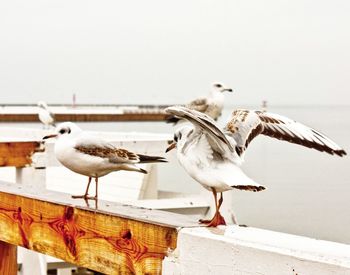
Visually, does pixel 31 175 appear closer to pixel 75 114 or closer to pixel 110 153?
pixel 110 153

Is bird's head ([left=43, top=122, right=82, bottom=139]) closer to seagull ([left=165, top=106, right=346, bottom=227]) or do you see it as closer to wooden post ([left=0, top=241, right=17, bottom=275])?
wooden post ([left=0, top=241, right=17, bottom=275])

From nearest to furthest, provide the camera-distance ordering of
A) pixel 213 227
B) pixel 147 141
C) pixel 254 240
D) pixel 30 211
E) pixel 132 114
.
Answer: pixel 254 240 < pixel 213 227 < pixel 30 211 < pixel 147 141 < pixel 132 114

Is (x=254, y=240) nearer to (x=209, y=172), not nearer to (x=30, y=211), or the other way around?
(x=209, y=172)

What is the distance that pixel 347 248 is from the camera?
1.83m

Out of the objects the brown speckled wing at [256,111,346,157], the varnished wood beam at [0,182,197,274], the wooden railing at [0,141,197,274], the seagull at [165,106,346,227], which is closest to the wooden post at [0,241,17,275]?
the wooden railing at [0,141,197,274]

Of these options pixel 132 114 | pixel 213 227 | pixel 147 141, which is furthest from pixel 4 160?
pixel 132 114

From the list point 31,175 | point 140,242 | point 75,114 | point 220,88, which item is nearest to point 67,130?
point 31,175

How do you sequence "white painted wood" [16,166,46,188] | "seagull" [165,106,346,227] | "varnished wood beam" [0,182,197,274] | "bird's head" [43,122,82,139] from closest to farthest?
"varnished wood beam" [0,182,197,274], "seagull" [165,106,346,227], "bird's head" [43,122,82,139], "white painted wood" [16,166,46,188]

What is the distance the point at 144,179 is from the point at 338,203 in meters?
17.3

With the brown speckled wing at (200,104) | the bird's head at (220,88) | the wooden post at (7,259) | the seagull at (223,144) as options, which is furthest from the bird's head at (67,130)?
the bird's head at (220,88)

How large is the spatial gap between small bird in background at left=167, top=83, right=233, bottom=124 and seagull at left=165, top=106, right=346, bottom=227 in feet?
29.3

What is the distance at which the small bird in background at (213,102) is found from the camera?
40.6 ft

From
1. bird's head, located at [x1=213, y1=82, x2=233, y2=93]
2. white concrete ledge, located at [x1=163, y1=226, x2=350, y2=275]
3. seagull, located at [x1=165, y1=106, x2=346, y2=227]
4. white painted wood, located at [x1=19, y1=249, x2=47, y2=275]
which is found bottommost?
white painted wood, located at [x1=19, y1=249, x2=47, y2=275]

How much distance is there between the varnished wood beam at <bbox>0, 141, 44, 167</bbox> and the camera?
485 cm
